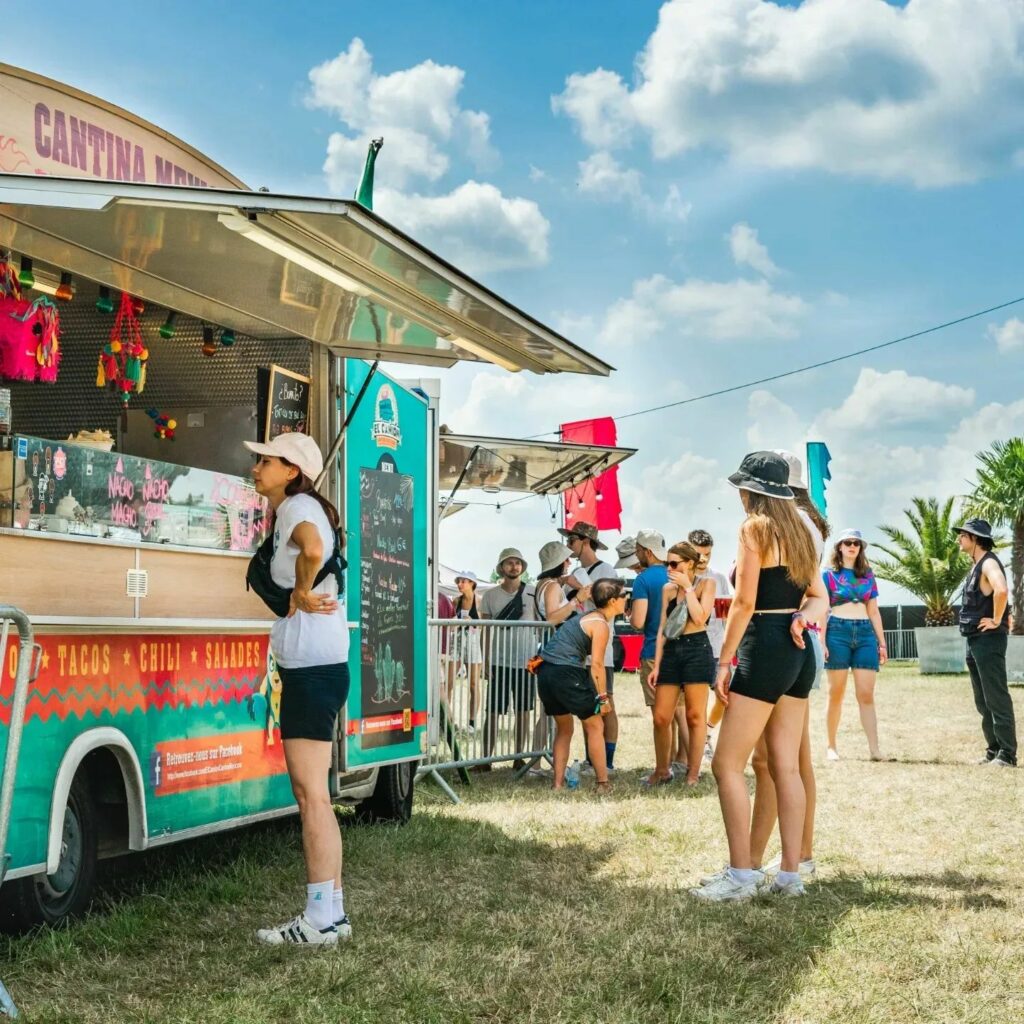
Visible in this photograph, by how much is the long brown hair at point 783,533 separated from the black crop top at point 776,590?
3cm

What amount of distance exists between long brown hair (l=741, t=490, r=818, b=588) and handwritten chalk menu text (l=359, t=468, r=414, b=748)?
239 cm

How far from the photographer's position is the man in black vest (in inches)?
411

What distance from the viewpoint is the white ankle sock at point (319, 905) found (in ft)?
16.1

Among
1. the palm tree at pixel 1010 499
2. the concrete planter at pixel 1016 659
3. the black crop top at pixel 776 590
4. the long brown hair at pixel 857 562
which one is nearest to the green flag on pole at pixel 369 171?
the black crop top at pixel 776 590

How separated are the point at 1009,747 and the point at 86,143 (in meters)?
8.17

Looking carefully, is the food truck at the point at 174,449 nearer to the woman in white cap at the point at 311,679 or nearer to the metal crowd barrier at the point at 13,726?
the metal crowd barrier at the point at 13,726

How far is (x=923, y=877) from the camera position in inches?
247

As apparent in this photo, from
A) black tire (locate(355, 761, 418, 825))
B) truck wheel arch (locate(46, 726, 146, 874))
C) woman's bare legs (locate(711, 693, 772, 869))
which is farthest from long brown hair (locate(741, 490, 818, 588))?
black tire (locate(355, 761, 418, 825))

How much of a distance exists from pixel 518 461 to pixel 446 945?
8425mm

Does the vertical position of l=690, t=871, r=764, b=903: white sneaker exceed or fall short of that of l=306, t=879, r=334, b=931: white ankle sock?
it falls short

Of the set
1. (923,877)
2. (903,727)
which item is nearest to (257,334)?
(923,877)

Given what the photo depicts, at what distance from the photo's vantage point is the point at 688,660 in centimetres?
941

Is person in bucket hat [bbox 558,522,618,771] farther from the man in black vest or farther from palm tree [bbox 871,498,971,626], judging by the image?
palm tree [bbox 871,498,971,626]

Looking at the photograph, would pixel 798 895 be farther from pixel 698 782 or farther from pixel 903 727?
pixel 903 727
